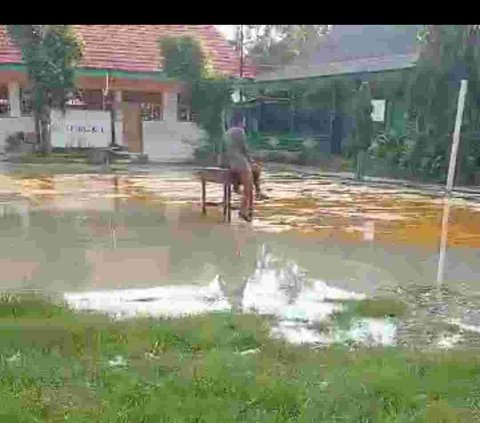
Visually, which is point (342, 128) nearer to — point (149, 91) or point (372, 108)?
point (372, 108)

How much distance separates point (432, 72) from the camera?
15938 mm

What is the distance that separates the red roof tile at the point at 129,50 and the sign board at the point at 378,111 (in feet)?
18.0

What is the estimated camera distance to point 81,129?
2191cm

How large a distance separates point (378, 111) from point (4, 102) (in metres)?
11.1

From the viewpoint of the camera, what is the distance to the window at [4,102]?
21672mm

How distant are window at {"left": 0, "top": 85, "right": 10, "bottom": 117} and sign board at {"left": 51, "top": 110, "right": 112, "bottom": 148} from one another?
1450mm

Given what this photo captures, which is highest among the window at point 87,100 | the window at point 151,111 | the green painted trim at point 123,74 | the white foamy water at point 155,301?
the green painted trim at point 123,74

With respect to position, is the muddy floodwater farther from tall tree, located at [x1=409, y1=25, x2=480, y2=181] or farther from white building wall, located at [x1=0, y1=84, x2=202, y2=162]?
white building wall, located at [x1=0, y1=84, x2=202, y2=162]

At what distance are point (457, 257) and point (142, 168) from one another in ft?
40.7

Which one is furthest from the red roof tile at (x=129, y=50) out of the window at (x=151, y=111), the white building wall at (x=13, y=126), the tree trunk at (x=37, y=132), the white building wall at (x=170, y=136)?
the tree trunk at (x=37, y=132)

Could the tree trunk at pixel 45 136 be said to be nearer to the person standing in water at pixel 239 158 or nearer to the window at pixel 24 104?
the window at pixel 24 104

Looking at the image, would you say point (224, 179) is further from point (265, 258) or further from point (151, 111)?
point (151, 111)

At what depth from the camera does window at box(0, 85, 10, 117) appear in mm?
21672

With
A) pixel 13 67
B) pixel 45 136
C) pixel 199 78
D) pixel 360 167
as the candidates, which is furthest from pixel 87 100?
pixel 360 167
